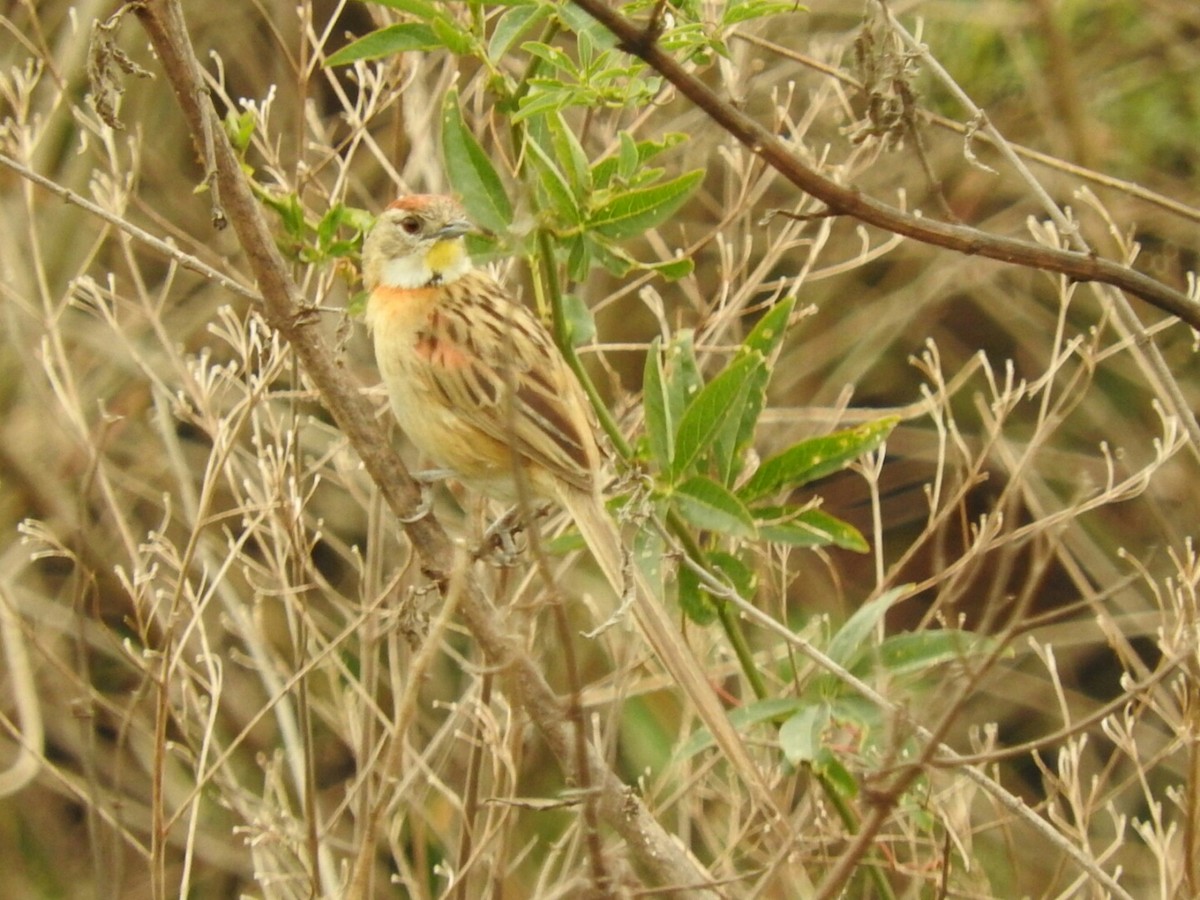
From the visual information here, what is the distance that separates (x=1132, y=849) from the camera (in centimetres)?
712

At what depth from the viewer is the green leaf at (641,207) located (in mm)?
3158

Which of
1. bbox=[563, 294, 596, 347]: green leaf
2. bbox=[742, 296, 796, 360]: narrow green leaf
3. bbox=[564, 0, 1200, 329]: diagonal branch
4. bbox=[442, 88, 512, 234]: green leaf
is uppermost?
bbox=[564, 0, 1200, 329]: diagonal branch

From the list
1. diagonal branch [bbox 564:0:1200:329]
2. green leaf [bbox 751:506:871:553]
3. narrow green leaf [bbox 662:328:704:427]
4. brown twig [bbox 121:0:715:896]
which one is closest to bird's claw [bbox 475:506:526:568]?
brown twig [bbox 121:0:715:896]

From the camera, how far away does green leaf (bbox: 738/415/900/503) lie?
10.8 ft

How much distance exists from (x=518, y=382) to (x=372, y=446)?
2.97ft

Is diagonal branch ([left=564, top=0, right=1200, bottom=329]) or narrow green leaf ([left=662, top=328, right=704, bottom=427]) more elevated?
diagonal branch ([left=564, top=0, right=1200, bottom=329])

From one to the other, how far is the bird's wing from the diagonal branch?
5.05 ft

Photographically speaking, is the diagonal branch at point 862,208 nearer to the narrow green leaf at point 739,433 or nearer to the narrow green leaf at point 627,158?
the narrow green leaf at point 627,158

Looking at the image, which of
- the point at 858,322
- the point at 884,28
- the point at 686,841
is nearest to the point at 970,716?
the point at 858,322

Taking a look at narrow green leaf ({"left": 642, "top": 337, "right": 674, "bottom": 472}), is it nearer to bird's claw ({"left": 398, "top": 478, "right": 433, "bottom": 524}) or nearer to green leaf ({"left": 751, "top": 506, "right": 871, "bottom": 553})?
green leaf ({"left": 751, "top": 506, "right": 871, "bottom": 553})

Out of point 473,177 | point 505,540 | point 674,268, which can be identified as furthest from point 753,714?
point 473,177

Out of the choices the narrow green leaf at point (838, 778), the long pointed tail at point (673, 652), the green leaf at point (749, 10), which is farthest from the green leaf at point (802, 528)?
the green leaf at point (749, 10)

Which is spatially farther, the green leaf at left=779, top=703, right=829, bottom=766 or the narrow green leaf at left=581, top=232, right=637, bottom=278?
the narrow green leaf at left=581, top=232, right=637, bottom=278

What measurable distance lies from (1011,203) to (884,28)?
5.09 m
